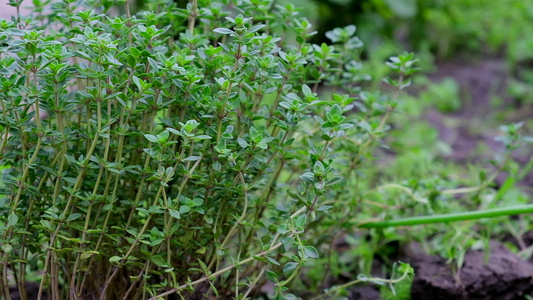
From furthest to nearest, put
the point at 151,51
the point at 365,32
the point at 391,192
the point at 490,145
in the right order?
the point at 365,32
the point at 490,145
the point at 391,192
the point at 151,51

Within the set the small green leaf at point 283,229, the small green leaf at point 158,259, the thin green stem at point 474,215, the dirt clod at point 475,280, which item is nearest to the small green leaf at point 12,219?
the small green leaf at point 158,259

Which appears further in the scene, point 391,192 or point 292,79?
point 391,192

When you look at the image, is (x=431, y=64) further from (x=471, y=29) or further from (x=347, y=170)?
(x=347, y=170)

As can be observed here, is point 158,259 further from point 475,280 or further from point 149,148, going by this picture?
point 475,280

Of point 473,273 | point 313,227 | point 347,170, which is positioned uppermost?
point 347,170

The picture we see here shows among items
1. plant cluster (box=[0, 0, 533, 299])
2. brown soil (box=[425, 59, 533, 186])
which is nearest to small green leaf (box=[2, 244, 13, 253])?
plant cluster (box=[0, 0, 533, 299])

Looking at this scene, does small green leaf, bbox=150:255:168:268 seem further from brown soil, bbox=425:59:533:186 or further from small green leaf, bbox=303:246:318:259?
brown soil, bbox=425:59:533:186

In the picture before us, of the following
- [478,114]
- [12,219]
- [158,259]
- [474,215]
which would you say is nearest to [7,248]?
[12,219]

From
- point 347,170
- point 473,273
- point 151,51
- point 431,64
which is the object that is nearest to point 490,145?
point 431,64
